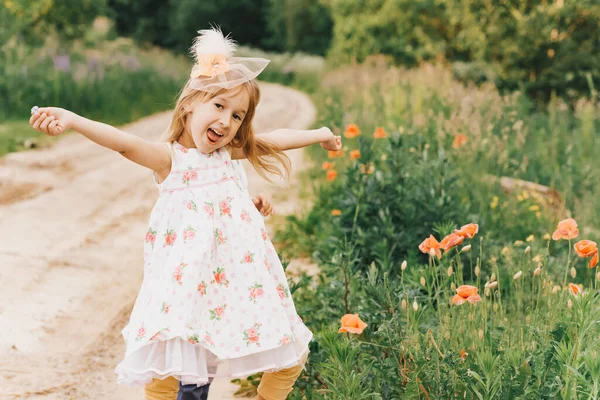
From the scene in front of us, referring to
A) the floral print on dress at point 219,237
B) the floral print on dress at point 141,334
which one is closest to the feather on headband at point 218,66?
the floral print on dress at point 219,237

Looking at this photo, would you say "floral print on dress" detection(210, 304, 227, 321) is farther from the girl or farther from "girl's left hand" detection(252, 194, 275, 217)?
"girl's left hand" detection(252, 194, 275, 217)

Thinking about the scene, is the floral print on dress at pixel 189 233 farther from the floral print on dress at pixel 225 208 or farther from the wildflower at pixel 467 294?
the wildflower at pixel 467 294

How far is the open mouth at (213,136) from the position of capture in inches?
108

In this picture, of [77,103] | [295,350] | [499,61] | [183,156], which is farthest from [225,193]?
[499,61]

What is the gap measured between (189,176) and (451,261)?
3.44 feet

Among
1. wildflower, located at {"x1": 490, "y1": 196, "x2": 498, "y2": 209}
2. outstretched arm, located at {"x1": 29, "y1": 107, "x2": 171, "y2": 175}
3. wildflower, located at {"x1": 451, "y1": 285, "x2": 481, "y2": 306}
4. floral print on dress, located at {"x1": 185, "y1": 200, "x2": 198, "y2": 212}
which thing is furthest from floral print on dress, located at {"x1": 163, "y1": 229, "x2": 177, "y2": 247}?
wildflower, located at {"x1": 490, "y1": 196, "x2": 498, "y2": 209}

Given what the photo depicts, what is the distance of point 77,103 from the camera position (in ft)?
36.8

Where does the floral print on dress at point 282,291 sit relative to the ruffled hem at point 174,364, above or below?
above

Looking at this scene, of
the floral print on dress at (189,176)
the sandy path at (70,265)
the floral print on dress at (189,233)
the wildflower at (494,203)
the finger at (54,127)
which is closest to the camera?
the finger at (54,127)

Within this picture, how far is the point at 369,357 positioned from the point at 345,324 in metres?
0.44

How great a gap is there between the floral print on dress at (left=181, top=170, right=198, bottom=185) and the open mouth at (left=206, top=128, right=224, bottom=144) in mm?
131

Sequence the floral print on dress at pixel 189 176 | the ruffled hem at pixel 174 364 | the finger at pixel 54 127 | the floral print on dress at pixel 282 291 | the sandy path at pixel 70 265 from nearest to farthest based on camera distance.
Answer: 1. the finger at pixel 54 127
2. the ruffled hem at pixel 174 364
3. the floral print on dress at pixel 189 176
4. the floral print on dress at pixel 282 291
5. the sandy path at pixel 70 265

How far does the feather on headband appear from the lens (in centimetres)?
272

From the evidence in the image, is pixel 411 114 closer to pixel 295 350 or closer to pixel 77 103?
pixel 77 103
